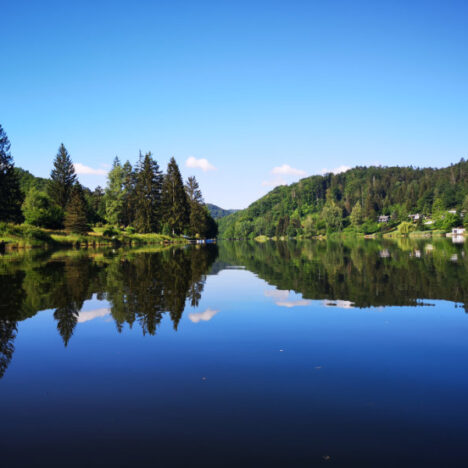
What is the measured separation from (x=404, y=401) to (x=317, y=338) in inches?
132

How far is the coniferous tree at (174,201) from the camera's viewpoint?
87.2 metres

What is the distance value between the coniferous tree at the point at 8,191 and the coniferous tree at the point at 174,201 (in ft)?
102

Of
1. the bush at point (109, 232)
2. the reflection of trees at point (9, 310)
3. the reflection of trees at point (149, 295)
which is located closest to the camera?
the reflection of trees at point (9, 310)

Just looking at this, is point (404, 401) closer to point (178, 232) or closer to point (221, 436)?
point (221, 436)

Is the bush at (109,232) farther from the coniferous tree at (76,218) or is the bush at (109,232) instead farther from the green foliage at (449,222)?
the green foliage at (449,222)

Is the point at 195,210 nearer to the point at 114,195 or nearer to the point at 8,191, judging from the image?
the point at 114,195

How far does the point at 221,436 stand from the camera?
434 cm

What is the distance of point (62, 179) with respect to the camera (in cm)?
8844


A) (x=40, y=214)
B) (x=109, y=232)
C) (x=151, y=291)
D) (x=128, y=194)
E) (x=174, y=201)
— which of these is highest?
(x=128, y=194)

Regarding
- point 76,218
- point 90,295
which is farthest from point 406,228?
point 90,295

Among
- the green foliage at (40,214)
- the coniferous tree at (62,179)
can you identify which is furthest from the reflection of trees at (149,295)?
the coniferous tree at (62,179)

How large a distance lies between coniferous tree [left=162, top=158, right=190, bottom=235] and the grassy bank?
1236 centimetres

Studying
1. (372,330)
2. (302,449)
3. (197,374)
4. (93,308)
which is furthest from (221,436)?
(93,308)

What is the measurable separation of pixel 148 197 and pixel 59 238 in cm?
2741
